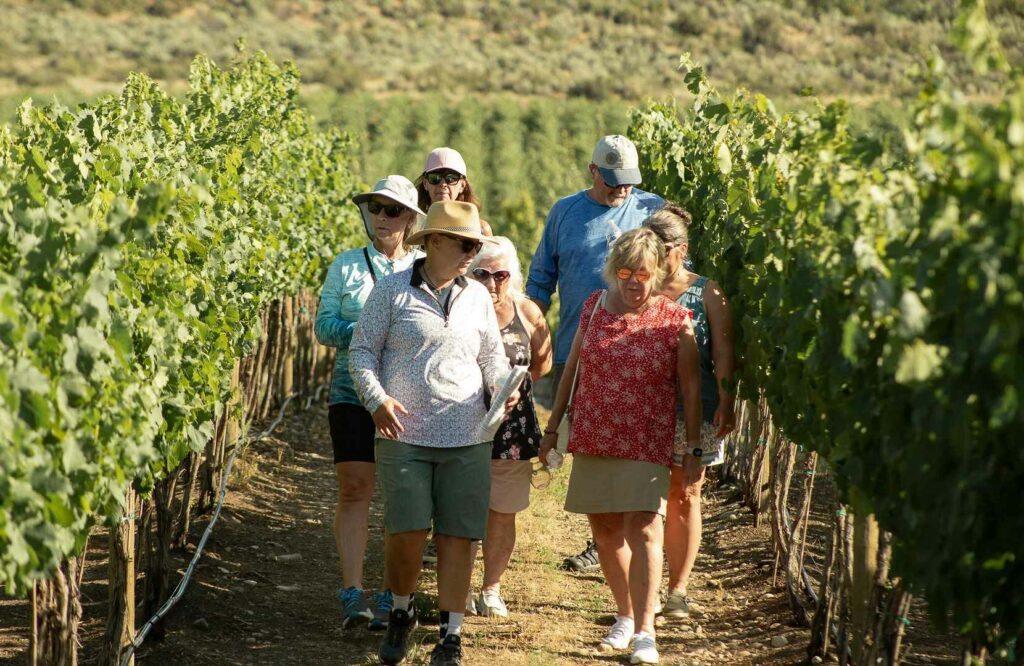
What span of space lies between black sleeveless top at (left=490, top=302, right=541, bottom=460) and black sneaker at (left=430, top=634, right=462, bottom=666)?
107 centimetres

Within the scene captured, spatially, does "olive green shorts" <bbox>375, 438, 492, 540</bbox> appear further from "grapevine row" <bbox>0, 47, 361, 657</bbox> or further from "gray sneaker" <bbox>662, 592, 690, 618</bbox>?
"gray sneaker" <bbox>662, 592, 690, 618</bbox>

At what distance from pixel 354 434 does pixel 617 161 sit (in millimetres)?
1751

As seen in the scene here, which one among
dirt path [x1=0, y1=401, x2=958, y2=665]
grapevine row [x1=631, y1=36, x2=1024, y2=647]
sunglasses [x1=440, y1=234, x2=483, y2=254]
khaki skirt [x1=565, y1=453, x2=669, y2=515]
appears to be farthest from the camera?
dirt path [x1=0, y1=401, x2=958, y2=665]

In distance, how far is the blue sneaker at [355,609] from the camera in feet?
17.4

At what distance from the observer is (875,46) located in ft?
171

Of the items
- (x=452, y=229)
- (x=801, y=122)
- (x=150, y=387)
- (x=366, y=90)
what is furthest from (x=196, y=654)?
(x=366, y=90)

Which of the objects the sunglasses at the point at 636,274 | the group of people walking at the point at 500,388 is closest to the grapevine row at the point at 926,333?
the sunglasses at the point at 636,274

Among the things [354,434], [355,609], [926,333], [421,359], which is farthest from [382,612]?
[926,333]

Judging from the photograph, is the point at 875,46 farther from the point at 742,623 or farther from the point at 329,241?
the point at 742,623

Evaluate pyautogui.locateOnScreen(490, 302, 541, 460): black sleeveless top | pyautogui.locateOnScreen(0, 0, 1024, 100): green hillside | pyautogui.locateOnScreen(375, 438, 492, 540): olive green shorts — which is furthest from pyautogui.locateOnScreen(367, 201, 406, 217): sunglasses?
pyautogui.locateOnScreen(0, 0, 1024, 100): green hillside

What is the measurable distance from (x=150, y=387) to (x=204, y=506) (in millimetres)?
3467

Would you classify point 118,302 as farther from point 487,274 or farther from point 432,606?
point 432,606

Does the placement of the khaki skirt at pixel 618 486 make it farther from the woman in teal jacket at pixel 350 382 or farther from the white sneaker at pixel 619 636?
the woman in teal jacket at pixel 350 382

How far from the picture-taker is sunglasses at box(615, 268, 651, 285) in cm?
502
